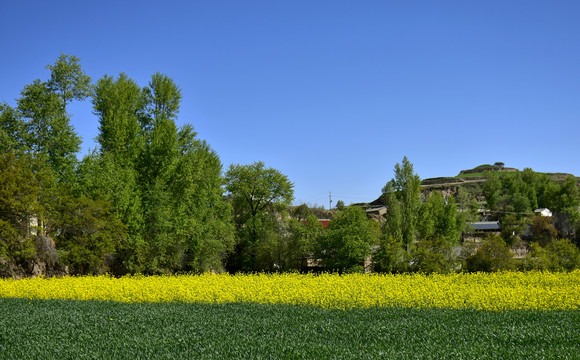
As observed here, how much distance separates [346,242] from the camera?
3519 cm

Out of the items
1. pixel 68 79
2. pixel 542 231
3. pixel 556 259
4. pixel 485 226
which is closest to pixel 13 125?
pixel 68 79

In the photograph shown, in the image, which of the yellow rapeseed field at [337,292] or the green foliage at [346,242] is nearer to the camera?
the yellow rapeseed field at [337,292]

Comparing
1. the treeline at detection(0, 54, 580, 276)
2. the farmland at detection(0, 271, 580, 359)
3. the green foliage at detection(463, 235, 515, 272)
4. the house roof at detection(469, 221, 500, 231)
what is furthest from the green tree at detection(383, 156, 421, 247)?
the house roof at detection(469, 221, 500, 231)

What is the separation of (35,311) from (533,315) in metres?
18.0

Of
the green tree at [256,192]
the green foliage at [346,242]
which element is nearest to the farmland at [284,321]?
the green foliage at [346,242]

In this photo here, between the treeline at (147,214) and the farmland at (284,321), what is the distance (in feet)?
16.6

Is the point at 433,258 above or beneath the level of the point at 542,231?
beneath

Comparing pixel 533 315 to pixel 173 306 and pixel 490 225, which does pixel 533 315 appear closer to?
pixel 173 306

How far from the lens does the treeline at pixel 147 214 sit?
28531 mm

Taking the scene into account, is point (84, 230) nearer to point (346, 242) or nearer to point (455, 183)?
point (346, 242)

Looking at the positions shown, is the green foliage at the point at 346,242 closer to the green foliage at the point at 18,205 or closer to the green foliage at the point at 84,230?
the green foliage at the point at 84,230

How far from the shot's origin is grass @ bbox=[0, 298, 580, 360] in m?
11.6

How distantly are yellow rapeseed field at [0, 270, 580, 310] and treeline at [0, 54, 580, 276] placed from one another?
443 cm

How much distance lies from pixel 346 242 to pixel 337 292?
1457 centimetres
